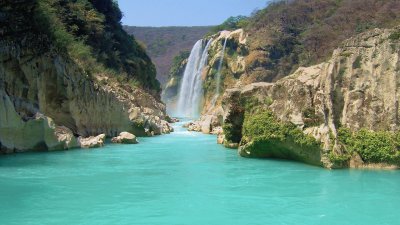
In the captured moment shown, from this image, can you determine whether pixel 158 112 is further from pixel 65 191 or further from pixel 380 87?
pixel 65 191

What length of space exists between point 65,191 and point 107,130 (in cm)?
1671

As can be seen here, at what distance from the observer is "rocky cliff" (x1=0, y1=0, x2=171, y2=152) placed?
A: 19453 millimetres

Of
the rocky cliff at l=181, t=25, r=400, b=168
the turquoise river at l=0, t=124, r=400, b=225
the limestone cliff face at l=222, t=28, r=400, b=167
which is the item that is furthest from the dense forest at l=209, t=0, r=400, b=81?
the turquoise river at l=0, t=124, r=400, b=225

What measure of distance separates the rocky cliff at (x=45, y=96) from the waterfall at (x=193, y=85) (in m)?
32.8

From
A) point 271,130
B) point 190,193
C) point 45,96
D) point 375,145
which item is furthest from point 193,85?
point 190,193

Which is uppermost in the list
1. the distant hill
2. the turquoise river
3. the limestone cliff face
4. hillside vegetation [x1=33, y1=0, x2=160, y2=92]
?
the distant hill

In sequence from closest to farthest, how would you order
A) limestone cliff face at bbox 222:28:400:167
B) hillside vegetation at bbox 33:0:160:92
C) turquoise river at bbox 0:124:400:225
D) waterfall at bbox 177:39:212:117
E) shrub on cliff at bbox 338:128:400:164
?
turquoise river at bbox 0:124:400:225 < shrub on cliff at bbox 338:128:400:164 < limestone cliff face at bbox 222:28:400:167 < hillside vegetation at bbox 33:0:160:92 < waterfall at bbox 177:39:212:117

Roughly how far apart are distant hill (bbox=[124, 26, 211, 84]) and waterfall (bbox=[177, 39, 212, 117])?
191 feet

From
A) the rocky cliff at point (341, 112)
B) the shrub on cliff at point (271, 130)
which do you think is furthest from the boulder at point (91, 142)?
the rocky cliff at point (341, 112)

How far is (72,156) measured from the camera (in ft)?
60.8

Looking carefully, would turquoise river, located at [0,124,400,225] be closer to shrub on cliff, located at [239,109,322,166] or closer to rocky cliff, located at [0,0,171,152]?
shrub on cliff, located at [239,109,322,166]

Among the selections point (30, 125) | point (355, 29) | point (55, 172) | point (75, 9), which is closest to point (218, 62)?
point (355, 29)

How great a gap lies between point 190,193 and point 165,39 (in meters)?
140

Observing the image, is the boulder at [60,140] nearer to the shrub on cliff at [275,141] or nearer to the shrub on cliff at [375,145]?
the shrub on cliff at [275,141]
